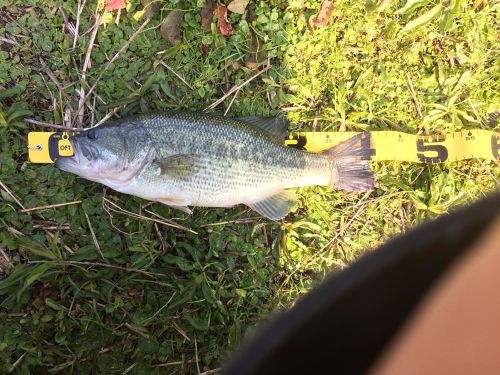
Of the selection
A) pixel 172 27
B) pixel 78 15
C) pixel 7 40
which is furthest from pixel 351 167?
pixel 7 40

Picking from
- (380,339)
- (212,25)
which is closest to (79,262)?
(212,25)

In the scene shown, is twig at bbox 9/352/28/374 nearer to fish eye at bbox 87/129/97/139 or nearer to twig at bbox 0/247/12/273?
twig at bbox 0/247/12/273

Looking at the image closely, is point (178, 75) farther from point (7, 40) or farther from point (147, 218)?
point (7, 40)

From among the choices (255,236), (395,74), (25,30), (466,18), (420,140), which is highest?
(25,30)

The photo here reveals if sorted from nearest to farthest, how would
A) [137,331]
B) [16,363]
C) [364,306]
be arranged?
[364,306] → [16,363] → [137,331]

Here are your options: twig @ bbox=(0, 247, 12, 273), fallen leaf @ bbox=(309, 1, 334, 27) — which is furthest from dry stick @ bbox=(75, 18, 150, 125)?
fallen leaf @ bbox=(309, 1, 334, 27)

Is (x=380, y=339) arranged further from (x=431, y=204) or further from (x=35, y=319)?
(x=35, y=319)
